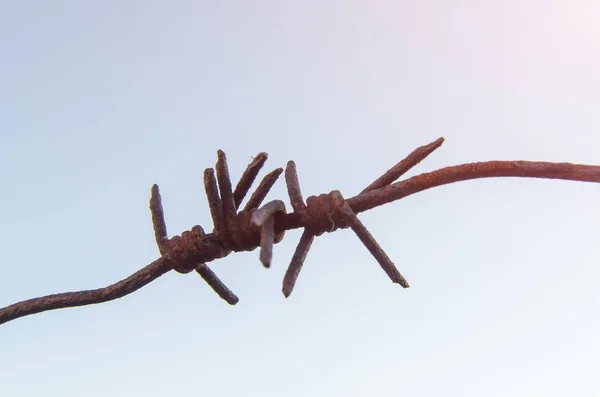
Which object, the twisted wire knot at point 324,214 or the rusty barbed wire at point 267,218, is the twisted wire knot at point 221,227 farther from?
the twisted wire knot at point 324,214

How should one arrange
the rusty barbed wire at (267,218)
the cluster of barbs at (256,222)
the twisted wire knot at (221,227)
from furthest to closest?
the twisted wire knot at (221,227), the cluster of barbs at (256,222), the rusty barbed wire at (267,218)

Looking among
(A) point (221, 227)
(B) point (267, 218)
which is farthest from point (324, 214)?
(A) point (221, 227)

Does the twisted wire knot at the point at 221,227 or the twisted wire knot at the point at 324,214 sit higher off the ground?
the twisted wire knot at the point at 221,227

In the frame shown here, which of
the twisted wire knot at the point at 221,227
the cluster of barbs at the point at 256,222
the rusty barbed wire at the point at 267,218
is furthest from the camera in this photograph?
the twisted wire knot at the point at 221,227

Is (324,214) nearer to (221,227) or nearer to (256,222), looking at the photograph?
(256,222)

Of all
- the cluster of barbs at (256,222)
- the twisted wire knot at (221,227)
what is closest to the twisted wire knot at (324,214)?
the cluster of barbs at (256,222)

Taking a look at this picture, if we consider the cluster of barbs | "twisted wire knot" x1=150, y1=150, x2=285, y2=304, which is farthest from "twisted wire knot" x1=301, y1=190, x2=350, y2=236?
"twisted wire knot" x1=150, y1=150, x2=285, y2=304

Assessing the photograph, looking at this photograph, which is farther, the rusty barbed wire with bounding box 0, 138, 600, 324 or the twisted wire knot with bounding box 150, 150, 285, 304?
the twisted wire knot with bounding box 150, 150, 285, 304

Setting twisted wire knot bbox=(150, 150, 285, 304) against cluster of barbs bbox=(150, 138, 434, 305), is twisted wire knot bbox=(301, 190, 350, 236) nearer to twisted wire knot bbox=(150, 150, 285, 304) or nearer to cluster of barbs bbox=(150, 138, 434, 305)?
cluster of barbs bbox=(150, 138, 434, 305)

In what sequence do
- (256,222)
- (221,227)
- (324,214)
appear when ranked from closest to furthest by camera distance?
(256,222) < (324,214) < (221,227)
